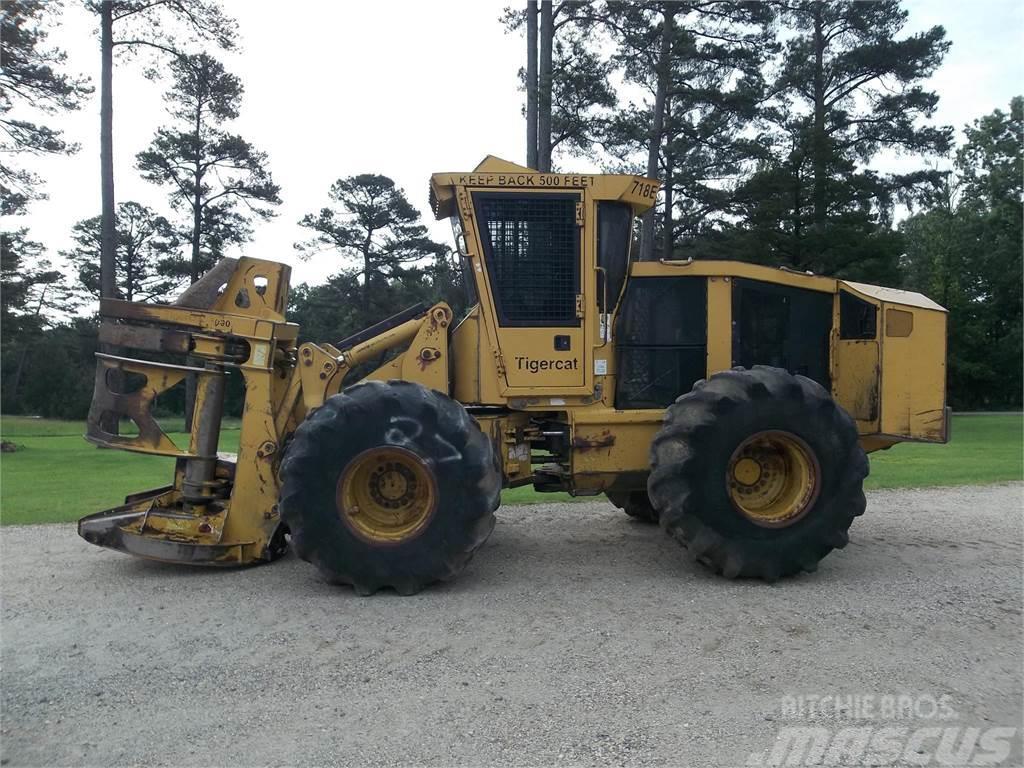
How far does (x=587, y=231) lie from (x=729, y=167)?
20.1 meters

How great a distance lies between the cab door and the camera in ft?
20.7

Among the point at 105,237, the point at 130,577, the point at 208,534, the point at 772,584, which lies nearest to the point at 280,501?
the point at 208,534

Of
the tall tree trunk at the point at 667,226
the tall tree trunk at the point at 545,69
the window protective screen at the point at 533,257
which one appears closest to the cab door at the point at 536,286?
the window protective screen at the point at 533,257

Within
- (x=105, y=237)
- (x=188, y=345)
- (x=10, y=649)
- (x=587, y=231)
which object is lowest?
(x=10, y=649)

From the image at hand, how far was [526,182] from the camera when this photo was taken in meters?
6.31

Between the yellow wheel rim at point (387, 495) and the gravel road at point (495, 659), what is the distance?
50cm

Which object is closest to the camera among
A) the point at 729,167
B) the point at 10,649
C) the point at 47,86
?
the point at 10,649

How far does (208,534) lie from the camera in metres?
6.11

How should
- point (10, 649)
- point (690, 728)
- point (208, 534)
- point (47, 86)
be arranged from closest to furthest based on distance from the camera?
1. point (690, 728)
2. point (10, 649)
3. point (208, 534)
4. point (47, 86)

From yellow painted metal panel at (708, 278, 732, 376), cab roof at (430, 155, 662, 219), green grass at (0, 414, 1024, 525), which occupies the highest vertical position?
cab roof at (430, 155, 662, 219)

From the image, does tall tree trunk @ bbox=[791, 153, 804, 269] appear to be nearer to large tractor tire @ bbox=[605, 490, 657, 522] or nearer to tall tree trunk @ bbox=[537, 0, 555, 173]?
tall tree trunk @ bbox=[537, 0, 555, 173]

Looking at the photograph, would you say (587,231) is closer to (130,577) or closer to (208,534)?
(208,534)

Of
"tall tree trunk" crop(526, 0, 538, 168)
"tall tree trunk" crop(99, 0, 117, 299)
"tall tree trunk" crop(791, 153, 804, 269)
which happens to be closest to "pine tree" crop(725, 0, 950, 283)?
"tall tree trunk" crop(791, 153, 804, 269)

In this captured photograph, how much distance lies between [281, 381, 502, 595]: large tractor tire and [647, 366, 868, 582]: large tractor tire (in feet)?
4.57
